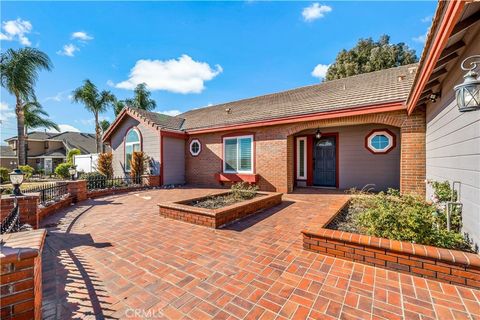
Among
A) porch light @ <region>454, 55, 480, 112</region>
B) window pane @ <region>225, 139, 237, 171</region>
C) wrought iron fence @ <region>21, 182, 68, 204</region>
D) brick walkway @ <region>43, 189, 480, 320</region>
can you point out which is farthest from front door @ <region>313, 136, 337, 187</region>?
wrought iron fence @ <region>21, 182, 68, 204</region>

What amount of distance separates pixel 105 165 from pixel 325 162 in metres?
12.9

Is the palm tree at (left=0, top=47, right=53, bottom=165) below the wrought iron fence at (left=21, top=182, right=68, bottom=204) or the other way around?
the other way around

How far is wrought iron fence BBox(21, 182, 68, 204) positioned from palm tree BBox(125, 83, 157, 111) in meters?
19.8

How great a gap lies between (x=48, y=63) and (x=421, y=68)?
23990 mm

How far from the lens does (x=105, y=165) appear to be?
510 inches

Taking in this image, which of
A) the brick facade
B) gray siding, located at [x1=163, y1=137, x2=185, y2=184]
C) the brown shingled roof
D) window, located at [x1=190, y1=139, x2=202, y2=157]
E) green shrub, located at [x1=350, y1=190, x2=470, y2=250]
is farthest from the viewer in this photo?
window, located at [x1=190, y1=139, x2=202, y2=157]

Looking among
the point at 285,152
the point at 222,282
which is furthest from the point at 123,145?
the point at 222,282

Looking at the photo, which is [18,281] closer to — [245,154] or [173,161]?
[245,154]

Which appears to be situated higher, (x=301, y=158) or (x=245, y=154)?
(x=245, y=154)

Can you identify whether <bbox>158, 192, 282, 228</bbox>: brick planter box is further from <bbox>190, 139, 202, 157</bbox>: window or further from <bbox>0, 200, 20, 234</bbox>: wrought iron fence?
<bbox>190, 139, 202, 157</bbox>: window

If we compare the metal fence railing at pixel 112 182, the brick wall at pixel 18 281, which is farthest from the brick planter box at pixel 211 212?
the metal fence railing at pixel 112 182

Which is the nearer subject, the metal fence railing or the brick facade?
the brick facade

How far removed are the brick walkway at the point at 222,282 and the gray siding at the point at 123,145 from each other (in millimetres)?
7368

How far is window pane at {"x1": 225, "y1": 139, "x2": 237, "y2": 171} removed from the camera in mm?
10217
